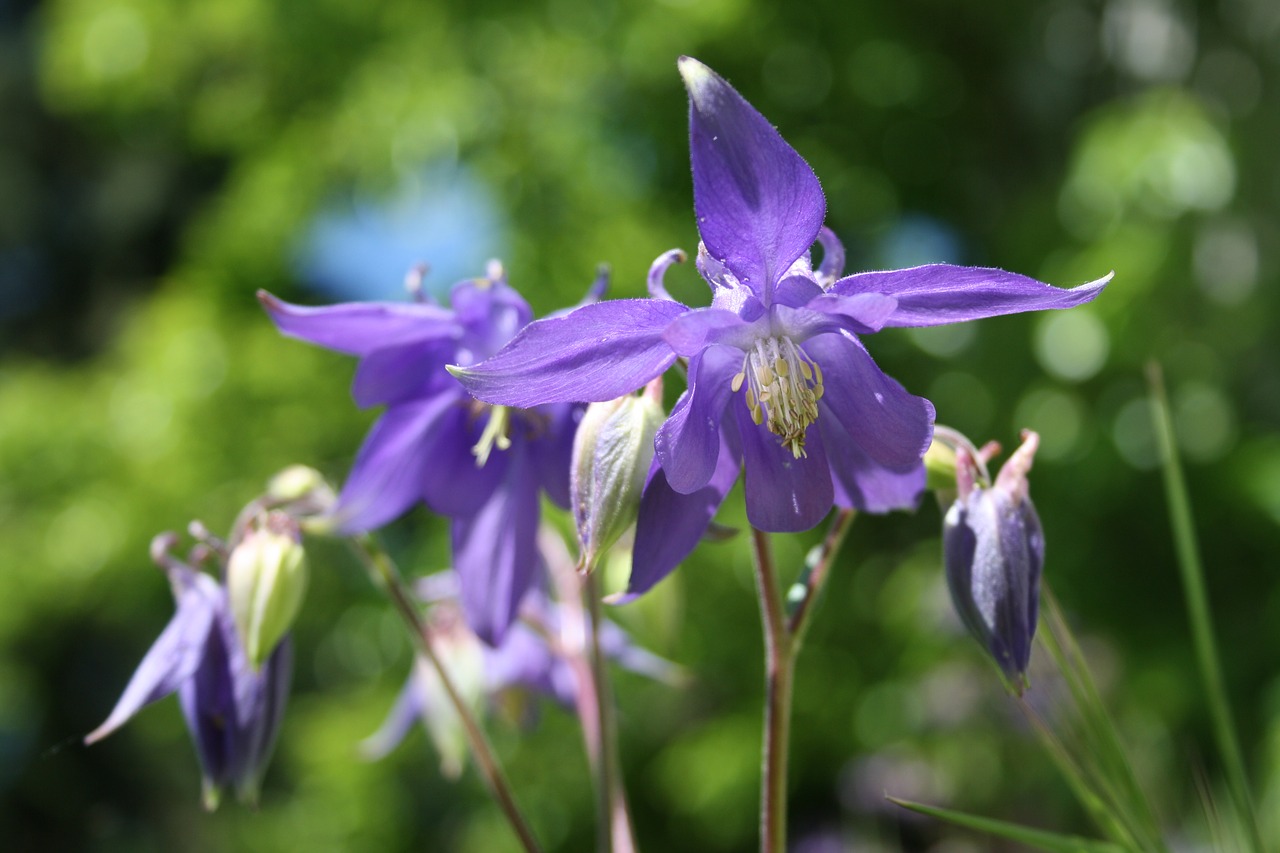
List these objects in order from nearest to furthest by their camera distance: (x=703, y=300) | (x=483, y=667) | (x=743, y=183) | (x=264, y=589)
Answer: (x=743, y=183), (x=264, y=589), (x=483, y=667), (x=703, y=300)

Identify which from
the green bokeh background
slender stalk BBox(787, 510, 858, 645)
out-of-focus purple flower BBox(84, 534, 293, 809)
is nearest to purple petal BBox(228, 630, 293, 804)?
out-of-focus purple flower BBox(84, 534, 293, 809)

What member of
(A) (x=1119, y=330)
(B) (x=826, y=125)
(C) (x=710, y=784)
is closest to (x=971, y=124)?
(B) (x=826, y=125)

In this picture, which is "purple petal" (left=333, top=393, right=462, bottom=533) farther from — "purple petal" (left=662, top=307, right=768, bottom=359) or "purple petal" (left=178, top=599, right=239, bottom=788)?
"purple petal" (left=662, top=307, right=768, bottom=359)

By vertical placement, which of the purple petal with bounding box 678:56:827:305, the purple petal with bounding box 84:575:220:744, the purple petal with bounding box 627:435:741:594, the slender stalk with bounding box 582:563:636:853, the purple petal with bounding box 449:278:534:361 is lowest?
the slender stalk with bounding box 582:563:636:853

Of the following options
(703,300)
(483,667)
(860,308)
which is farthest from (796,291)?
(703,300)

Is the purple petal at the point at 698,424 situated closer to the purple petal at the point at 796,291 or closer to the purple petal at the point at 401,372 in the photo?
the purple petal at the point at 796,291

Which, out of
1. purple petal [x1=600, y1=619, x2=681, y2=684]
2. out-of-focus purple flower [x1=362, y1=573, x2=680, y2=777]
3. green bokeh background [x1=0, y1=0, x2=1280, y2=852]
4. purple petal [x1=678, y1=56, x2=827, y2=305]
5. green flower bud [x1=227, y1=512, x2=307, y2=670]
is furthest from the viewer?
green bokeh background [x1=0, y1=0, x2=1280, y2=852]

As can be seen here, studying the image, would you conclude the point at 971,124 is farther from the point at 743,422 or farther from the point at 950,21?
the point at 743,422

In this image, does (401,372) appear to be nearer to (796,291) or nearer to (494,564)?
(494,564)
